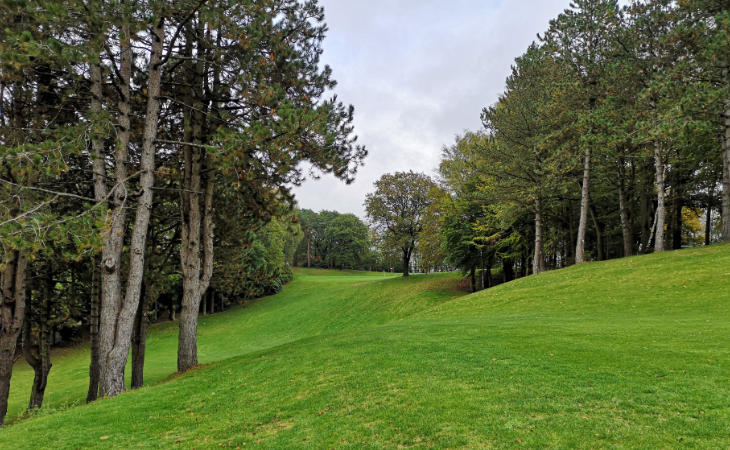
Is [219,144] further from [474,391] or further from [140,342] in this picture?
[140,342]

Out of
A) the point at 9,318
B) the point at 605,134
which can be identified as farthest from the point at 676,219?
the point at 9,318

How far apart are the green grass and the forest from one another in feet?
10.0

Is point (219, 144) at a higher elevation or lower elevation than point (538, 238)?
higher

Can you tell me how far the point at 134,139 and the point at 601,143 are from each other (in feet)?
70.3

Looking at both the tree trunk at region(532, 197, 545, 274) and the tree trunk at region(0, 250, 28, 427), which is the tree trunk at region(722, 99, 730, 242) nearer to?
the tree trunk at region(532, 197, 545, 274)

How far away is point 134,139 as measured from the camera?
11430mm

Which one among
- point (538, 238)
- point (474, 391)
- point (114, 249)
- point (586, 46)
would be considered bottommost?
point (474, 391)

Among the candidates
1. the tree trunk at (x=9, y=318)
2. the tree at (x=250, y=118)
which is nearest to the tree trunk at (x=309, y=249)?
the tree at (x=250, y=118)

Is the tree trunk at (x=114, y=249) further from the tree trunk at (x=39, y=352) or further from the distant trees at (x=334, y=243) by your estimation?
the distant trees at (x=334, y=243)

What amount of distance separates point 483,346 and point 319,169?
6.50 meters

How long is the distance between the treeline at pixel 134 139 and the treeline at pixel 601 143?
46.7 feet

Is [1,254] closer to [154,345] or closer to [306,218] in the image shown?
[154,345]

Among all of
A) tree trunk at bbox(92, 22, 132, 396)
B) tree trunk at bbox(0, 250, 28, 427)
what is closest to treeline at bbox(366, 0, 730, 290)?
tree trunk at bbox(92, 22, 132, 396)

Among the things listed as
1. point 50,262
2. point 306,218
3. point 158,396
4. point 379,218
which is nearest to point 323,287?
point 379,218
